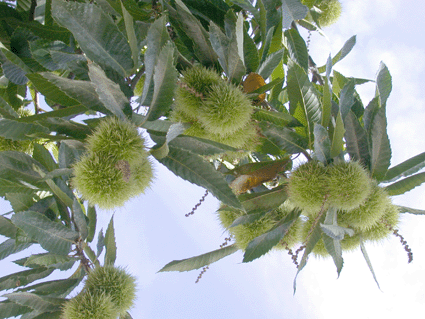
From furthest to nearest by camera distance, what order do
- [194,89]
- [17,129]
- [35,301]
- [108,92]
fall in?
[35,301] → [194,89] → [17,129] → [108,92]

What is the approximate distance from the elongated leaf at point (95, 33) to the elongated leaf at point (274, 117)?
0.52 metres

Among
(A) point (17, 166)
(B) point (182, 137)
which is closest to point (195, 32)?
(B) point (182, 137)

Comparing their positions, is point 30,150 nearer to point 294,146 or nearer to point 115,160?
point 115,160

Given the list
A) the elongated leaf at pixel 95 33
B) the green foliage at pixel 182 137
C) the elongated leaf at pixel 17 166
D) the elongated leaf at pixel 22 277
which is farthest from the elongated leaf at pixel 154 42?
the elongated leaf at pixel 22 277

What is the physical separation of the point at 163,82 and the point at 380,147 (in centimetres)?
89

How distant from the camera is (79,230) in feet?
5.19

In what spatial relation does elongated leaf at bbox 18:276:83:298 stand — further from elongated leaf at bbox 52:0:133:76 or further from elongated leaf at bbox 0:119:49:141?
elongated leaf at bbox 52:0:133:76

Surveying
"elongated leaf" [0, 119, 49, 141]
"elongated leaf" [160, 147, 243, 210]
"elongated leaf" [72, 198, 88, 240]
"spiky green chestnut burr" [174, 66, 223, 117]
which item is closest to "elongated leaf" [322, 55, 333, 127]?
"spiky green chestnut burr" [174, 66, 223, 117]

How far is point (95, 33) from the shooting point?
1.03 metres

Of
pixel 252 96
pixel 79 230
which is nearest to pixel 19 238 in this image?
pixel 79 230

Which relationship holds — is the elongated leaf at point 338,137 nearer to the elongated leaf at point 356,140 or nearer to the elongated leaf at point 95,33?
the elongated leaf at point 356,140

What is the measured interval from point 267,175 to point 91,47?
794 mm

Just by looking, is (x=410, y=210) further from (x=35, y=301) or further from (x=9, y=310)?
(x=9, y=310)

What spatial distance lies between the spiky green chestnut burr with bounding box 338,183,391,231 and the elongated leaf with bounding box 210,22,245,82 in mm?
694
